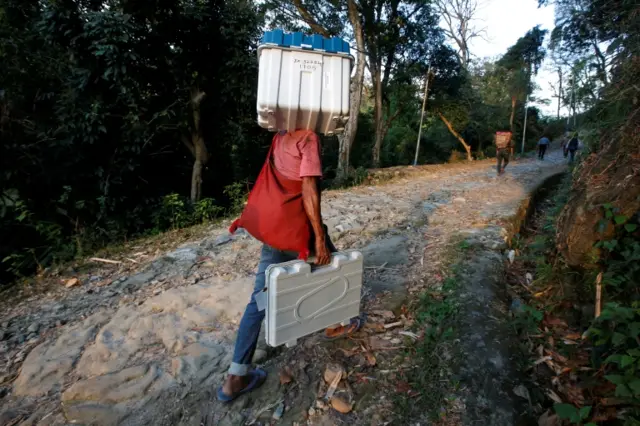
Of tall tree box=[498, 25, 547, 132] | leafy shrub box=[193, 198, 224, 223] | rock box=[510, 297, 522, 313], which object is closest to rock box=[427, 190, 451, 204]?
rock box=[510, 297, 522, 313]

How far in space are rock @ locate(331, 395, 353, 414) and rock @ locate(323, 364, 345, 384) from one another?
0.46 ft

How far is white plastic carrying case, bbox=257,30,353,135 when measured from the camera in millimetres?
1748

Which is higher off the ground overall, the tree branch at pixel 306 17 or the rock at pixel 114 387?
the tree branch at pixel 306 17

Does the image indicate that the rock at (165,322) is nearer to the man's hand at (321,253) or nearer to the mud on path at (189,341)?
the mud on path at (189,341)

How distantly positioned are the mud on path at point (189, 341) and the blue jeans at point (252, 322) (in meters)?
0.24

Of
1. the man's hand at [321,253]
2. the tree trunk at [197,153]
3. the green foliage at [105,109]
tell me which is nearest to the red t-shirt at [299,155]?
the man's hand at [321,253]

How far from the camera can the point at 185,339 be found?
264cm

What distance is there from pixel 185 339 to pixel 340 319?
51.6 inches

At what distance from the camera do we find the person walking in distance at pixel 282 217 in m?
1.84

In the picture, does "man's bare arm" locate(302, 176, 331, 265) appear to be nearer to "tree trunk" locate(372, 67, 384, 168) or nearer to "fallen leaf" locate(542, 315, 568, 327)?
"fallen leaf" locate(542, 315, 568, 327)

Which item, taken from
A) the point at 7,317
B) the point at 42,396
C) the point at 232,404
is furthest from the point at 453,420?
the point at 7,317

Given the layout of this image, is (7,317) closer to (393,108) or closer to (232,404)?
(232,404)

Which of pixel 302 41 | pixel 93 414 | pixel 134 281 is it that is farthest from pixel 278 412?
pixel 134 281

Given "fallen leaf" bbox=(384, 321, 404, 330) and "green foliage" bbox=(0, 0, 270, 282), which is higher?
"green foliage" bbox=(0, 0, 270, 282)
